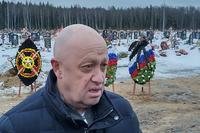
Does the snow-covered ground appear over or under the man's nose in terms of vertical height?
under

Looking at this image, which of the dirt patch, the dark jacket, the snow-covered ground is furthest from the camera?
the snow-covered ground

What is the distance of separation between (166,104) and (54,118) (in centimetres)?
1098

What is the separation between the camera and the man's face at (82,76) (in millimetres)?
2428

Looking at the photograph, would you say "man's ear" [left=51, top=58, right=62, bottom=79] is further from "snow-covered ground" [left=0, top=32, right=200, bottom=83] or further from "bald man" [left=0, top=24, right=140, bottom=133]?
"snow-covered ground" [left=0, top=32, right=200, bottom=83]

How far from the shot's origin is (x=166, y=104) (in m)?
13.2

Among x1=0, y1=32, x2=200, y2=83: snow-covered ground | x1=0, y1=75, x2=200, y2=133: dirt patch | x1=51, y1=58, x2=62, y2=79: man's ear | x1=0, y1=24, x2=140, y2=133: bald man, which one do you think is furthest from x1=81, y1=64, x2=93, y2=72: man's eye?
x1=0, y1=32, x2=200, y2=83: snow-covered ground

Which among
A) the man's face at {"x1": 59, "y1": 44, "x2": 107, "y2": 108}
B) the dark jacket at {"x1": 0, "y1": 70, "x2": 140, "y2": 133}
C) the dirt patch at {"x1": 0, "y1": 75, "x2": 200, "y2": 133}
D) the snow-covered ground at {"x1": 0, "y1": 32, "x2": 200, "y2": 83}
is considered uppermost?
the man's face at {"x1": 59, "y1": 44, "x2": 107, "y2": 108}

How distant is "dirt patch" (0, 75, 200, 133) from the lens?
10.4 metres

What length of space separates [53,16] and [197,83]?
69262 mm

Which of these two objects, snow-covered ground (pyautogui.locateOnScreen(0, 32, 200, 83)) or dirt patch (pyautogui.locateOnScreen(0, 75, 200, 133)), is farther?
snow-covered ground (pyautogui.locateOnScreen(0, 32, 200, 83))

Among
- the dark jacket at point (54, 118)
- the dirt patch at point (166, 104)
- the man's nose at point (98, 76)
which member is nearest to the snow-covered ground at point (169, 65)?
the dirt patch at point (166, 104)

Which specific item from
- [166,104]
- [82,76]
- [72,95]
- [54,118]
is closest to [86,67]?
[82,76]

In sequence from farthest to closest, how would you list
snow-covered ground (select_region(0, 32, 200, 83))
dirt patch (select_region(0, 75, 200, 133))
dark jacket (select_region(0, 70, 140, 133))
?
snow-covered ground (select_region(0, 32, 200, 83)), dirt patch (select_region(0, 75, 200, 133)), dark jacket (select_region(0, 70, 140, 133))

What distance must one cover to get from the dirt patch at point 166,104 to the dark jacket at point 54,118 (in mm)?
7446
